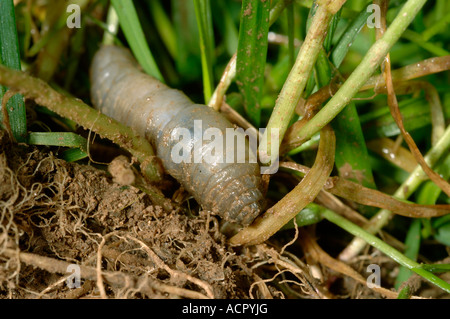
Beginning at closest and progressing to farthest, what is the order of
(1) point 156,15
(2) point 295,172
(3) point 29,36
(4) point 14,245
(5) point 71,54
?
1. (4) point 14,245
2. (2) point 295,172
3. (3) point 29,36
4. (5) point 71,54
5. (1) point 156,15

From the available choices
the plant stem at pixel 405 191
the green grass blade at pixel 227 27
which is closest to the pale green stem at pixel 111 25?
the green grass blade at pixel 227 27

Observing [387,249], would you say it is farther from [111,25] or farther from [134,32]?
→ [111,25]

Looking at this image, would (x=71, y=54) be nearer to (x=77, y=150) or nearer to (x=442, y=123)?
(x=77, y=150)

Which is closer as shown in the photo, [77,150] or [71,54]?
[77,150]

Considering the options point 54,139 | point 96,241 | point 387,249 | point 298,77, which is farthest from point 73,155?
point 387,249

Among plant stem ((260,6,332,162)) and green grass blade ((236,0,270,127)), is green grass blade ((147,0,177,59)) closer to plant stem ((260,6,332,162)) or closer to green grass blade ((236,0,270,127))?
green grass blade ((236,0,270,127))
